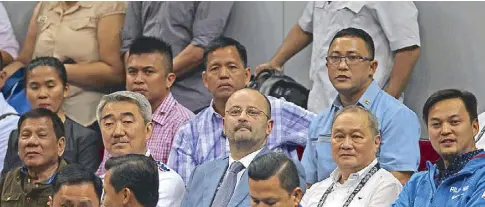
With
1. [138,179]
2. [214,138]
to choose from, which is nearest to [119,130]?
[214,138]

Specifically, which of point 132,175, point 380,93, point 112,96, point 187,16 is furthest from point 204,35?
point 132,175

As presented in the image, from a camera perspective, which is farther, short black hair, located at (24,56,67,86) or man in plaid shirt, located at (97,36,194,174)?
short black hair, located at (24,56,67,86)

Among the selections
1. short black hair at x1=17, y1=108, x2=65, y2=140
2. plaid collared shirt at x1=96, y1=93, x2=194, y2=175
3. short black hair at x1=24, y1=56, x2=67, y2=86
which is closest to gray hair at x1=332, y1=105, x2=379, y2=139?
plaid collared shirt at x1=96, y1=93, x2=194, y2=175

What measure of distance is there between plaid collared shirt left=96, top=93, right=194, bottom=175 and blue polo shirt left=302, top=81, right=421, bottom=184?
638 millimetres

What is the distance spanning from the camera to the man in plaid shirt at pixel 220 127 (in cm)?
470

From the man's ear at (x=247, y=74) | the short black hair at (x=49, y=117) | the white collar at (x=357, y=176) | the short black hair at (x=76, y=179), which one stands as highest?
the man's ear at (x=247, y=74)

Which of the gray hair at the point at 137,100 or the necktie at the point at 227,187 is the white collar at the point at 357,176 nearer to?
the necktie at the point at 227,187

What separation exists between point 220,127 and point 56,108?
82 cm

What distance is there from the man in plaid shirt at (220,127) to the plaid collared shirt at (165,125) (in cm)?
11

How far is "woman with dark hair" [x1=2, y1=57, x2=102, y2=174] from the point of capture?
4.95m

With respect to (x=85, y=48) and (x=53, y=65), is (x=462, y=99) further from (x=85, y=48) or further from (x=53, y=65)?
(x=85, y=48)

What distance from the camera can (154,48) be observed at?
507cm

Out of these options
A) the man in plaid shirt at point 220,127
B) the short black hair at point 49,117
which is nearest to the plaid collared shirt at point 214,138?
the man in plaid shirt at point 220,127

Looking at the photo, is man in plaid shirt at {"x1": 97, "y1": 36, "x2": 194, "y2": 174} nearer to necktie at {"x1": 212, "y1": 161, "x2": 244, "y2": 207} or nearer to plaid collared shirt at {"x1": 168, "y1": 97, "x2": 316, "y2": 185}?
plaid collared shirt at {"x1": 168, "y1": 97, "x2": 316, "y2": 185}
